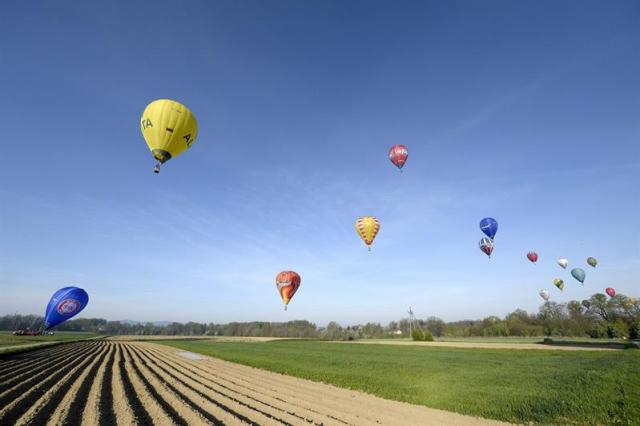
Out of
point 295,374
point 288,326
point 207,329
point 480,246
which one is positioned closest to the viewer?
point 295,374

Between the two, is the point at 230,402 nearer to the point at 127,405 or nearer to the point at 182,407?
the point at 182,407

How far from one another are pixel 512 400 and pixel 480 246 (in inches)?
1174

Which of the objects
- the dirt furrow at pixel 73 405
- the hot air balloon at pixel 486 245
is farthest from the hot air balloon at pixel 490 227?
the dirt furrow at pixel 73 405

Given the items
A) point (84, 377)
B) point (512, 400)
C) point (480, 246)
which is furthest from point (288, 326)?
point (512, 400)

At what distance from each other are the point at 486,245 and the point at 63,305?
174 ft

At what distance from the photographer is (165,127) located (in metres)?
16.1

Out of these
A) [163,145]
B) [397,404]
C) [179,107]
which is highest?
[179,107]

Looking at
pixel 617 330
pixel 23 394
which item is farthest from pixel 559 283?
pixel 23 394

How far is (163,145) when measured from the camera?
1619 centimetres

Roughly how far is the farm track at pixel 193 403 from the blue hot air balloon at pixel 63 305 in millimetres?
18497

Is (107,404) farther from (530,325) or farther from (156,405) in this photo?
(530,325)

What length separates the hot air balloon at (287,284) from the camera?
122ft

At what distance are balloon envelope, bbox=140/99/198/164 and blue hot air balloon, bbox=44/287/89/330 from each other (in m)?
32.8

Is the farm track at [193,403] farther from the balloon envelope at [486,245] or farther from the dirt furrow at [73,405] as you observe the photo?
the balloon envelope at [486,245]
